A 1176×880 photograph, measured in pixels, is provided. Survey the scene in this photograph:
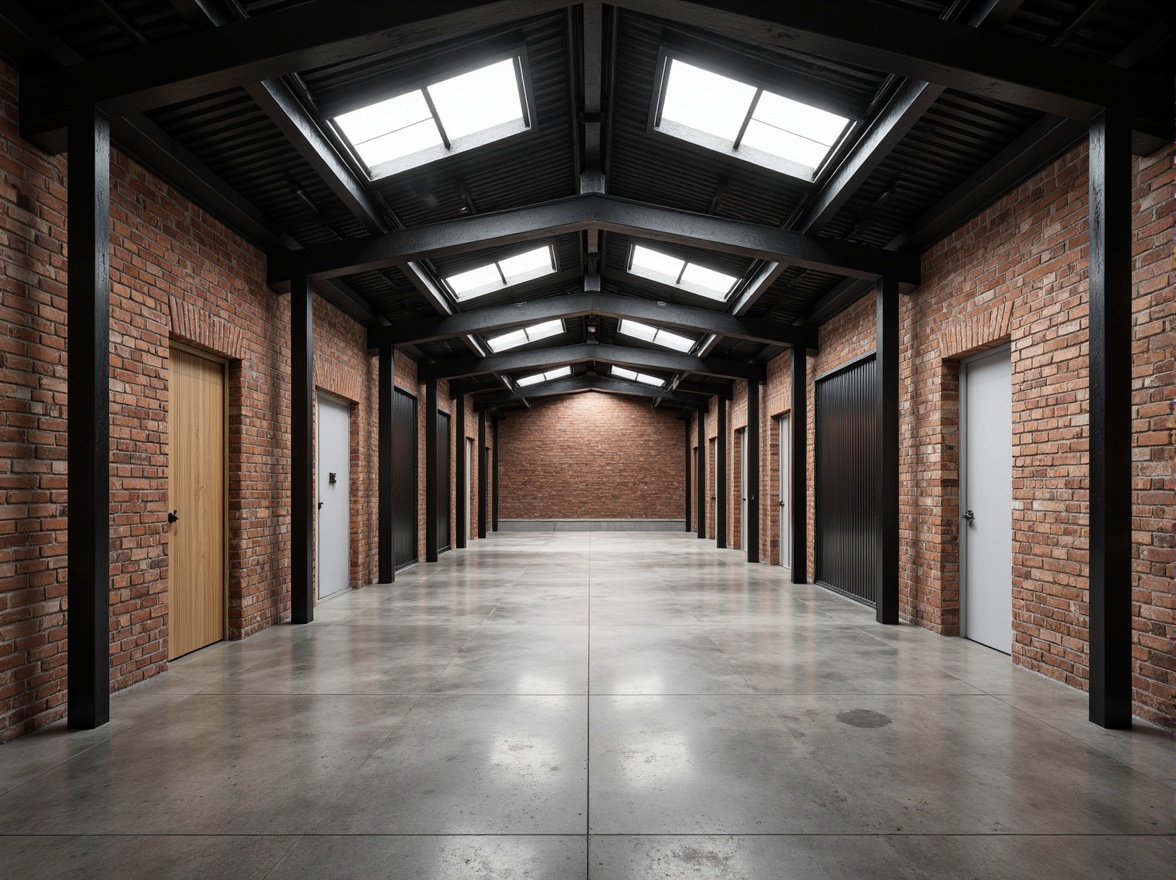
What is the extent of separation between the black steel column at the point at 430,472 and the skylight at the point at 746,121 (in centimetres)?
828

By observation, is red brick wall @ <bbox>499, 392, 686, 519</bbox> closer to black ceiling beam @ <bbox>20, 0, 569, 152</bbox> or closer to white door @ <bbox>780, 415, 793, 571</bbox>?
white door @ <bbox>780, 415, 793, 571</bbox>

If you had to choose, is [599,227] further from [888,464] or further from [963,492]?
[963,492]

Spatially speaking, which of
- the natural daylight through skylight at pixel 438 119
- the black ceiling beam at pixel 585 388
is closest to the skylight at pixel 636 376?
the black ceiling beam at pixel 585 388

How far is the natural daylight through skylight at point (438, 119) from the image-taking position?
532 centimetres

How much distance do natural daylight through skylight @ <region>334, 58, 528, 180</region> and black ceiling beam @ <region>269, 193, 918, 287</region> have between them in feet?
3.15

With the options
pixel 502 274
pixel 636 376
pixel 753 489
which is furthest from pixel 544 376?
pixel 502 274

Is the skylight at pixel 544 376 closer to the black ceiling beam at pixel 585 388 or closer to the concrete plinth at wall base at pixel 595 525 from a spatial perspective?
the black ceiling beam at pixel 585 388

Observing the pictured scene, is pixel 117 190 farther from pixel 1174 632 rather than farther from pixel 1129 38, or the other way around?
pixel 1174 632

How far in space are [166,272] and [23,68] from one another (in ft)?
5.01

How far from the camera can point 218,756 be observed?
11.6 ft

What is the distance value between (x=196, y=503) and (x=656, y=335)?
8.93m

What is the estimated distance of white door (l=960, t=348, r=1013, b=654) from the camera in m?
5.72

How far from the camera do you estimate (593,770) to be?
3328mm

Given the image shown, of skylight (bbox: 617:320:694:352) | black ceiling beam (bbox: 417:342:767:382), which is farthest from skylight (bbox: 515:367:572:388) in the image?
skylight (bbox: 617:320:694:352)
